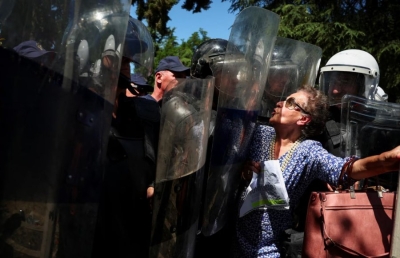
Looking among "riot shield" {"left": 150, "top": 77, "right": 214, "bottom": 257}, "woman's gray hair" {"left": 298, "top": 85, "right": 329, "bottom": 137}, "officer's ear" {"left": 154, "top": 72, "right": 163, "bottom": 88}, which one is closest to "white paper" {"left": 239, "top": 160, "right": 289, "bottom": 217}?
"woman's gray hair" {"left": 298, "top": 85, "right": 329, "bottom": 137}

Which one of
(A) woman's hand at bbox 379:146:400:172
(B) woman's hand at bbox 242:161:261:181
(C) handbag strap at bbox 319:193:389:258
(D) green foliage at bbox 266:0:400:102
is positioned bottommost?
(C) handbag strap at bbox 319:193:389:258

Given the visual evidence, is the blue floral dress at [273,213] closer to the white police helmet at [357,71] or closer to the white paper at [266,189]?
the white paper at [266,189]

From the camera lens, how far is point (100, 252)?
2059 millimetres

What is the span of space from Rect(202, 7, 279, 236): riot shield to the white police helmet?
1249mm

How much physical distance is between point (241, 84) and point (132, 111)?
1.49ft

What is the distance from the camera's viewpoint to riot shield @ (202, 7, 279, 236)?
2105mm

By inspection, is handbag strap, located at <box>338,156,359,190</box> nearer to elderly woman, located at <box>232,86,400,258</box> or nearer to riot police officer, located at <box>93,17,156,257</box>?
elderly woman, located at <box>232,86,400,258</box>

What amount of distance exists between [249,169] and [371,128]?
0.63 m

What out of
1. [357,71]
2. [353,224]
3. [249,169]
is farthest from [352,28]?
[353,224]

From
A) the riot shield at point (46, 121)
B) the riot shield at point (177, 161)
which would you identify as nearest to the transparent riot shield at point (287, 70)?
the riot shield at point (177, 161)

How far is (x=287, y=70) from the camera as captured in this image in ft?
9.43

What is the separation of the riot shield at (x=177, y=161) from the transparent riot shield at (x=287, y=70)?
1034 millimetres

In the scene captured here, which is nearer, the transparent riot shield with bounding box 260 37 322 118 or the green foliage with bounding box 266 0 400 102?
the transparent riot shield with bounding box 260 37 322 118

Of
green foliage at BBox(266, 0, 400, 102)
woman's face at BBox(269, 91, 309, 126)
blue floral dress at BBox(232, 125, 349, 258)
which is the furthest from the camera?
green foliage at BBox(266, 0, 400, 102)
